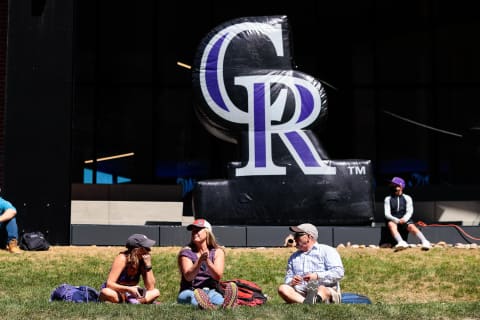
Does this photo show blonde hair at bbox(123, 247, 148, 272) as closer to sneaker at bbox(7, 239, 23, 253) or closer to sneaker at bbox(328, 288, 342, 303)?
sneaker at bbox(328, 288, 342, 303)

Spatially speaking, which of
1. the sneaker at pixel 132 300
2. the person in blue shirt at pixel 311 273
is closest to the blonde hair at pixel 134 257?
the sneaker at pixel 132 300

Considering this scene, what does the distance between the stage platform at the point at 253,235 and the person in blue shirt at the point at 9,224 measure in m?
1.44

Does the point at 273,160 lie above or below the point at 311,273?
above

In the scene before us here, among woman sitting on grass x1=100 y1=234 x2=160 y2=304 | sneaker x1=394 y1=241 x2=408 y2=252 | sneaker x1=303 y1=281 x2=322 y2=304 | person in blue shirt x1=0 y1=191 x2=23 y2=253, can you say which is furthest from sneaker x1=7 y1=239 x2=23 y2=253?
sneaker x1=303 y1=281 x2=322 y2=304

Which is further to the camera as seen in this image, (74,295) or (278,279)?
(278,279)

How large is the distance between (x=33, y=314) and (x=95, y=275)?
4.53m

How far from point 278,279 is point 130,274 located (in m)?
3.93

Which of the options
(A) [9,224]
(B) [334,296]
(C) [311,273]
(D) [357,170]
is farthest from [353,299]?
(A) [9,224]

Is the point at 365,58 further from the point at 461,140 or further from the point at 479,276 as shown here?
the point at 479,276

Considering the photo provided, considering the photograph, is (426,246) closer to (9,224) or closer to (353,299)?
(353,299)

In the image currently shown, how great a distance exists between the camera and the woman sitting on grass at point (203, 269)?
7.95m

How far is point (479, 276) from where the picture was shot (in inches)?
460

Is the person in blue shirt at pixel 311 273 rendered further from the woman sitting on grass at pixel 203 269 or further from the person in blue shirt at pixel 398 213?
the person in blue shirt at pixel 398 213

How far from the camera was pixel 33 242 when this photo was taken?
13891 mm
